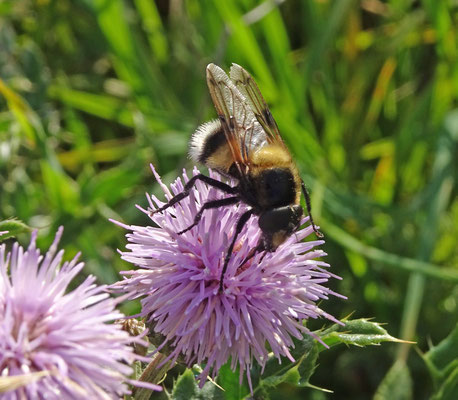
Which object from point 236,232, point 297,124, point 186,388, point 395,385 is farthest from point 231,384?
point 297,124

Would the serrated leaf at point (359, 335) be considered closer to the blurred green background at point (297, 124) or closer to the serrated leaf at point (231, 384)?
the serrated leaf at point (231, 384)

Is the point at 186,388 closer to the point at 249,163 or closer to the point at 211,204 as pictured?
the point at 211,204

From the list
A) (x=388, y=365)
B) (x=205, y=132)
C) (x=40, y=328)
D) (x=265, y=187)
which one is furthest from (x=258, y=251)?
(x=388, y=365)

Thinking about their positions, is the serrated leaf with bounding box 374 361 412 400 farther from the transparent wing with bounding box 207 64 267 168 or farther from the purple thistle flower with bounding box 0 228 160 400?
the purple thistle flower with bounding box 0 228 160 400

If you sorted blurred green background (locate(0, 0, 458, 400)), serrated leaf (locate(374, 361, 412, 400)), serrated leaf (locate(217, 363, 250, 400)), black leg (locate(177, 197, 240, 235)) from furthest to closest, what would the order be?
blurred green background (locate(0, 0, 458, 400)) → serrated leaf (locate(374, 361, 412, 400)) → serrated leaf (locate(217, 363, 250, 400)) → black leg (locate(177, 197, 240, 235))

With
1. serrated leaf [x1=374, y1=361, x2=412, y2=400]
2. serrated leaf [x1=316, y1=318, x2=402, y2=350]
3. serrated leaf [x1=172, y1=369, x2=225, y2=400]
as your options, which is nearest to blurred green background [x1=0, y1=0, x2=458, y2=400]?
serrated leaf [x1=374, y1=361, x2=412, y2=400]

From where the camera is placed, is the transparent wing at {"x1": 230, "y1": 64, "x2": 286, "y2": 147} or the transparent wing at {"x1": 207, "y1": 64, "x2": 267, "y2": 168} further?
the transparent wing at {"x1": 230, "y1": 64, "x2": 286, "y2": 147}

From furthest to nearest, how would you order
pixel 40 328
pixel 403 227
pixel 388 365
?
pixel 403 227
pixel 388 365
pixel 40 328

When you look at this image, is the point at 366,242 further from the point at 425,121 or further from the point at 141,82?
the point at 141,82
